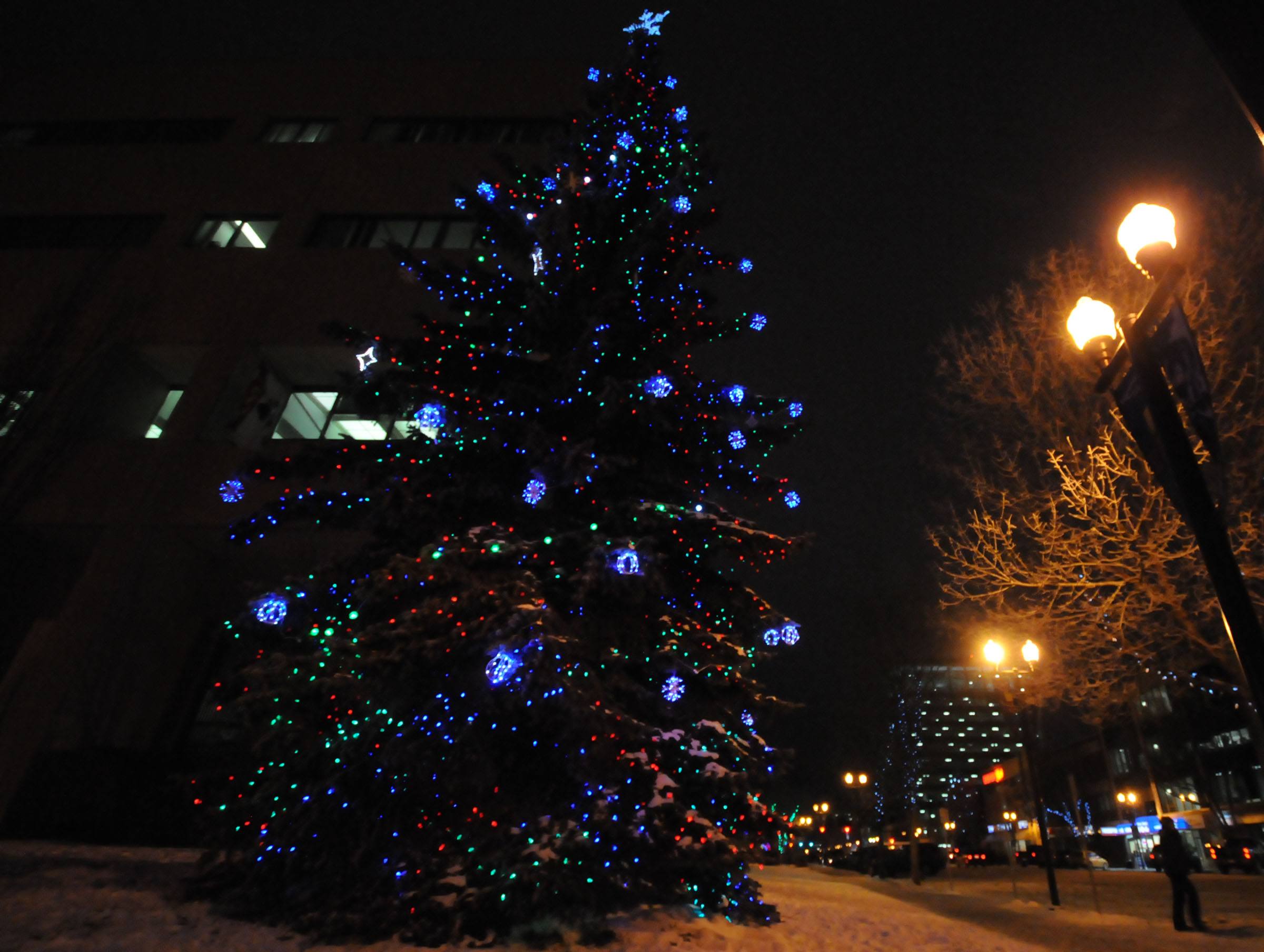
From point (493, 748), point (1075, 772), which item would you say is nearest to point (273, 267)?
point (493, 748)

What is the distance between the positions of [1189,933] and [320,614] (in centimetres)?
1221

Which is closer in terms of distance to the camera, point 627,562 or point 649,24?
point 627,562

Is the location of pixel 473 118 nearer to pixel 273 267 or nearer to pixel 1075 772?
pixel 273 267

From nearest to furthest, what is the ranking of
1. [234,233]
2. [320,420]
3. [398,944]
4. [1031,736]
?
A: 1. [398,944]
2. [1031,736]
3. [320,420]
4. [234,233]

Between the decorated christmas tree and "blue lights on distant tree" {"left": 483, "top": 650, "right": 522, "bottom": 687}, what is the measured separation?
27 millimetres

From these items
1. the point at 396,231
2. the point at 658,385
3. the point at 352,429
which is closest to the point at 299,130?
the point at 396,231

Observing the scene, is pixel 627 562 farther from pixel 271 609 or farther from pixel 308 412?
pixel 308 412

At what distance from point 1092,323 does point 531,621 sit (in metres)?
4.74

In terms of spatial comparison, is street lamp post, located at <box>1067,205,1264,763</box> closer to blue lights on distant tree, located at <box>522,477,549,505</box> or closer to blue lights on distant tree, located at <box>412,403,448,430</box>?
blue lights on distant tree, located at <box>522,477,549,505</box>

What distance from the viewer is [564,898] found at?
16.8 feet

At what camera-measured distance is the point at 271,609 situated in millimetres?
5570

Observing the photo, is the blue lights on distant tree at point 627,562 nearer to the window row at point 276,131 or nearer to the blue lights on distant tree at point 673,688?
the blue lights on distant tree at point 673,688

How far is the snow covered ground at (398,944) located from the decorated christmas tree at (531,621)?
1.03 feet

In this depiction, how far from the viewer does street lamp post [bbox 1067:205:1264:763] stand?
129 inches
